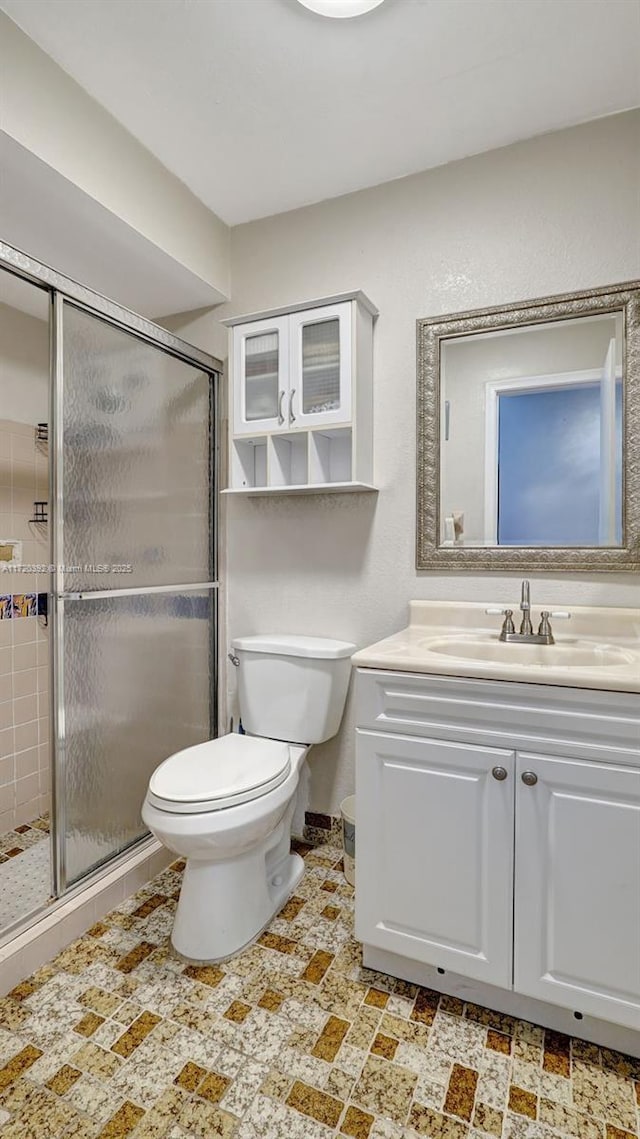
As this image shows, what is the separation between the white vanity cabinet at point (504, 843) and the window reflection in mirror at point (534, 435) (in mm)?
682

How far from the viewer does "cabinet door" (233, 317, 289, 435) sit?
1.93 m

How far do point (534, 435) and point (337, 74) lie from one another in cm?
112

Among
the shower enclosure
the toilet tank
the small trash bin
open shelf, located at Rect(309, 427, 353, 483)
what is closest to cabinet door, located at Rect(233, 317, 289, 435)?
open shelf, located at Rect(309, 427, 353, 483)

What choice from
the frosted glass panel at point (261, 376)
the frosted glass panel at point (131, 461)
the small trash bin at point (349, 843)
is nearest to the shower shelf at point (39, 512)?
the frosted glass panel at point (131, 461)

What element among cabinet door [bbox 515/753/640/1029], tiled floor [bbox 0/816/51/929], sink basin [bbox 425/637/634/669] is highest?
sink basin [bbox 425/637/634/669]

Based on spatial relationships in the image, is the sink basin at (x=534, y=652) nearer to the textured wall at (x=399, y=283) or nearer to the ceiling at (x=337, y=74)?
the textured wall at (x=399, y=283)

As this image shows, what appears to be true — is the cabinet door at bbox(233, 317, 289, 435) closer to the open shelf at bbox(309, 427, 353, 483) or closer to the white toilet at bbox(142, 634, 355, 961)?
the open shelf at bbox(309, 427, 353, 483)

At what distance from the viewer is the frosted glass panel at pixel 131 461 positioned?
65.1 inches

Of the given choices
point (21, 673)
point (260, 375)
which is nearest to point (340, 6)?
point (260, 375)

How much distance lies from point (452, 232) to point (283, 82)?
2.16 ft

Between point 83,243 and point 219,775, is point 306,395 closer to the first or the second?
point 83,243

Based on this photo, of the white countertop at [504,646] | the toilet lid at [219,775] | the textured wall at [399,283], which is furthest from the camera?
the textured wall at [399,283]

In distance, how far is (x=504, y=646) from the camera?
5.31 feet

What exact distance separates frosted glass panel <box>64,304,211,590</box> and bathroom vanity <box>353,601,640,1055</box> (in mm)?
908
